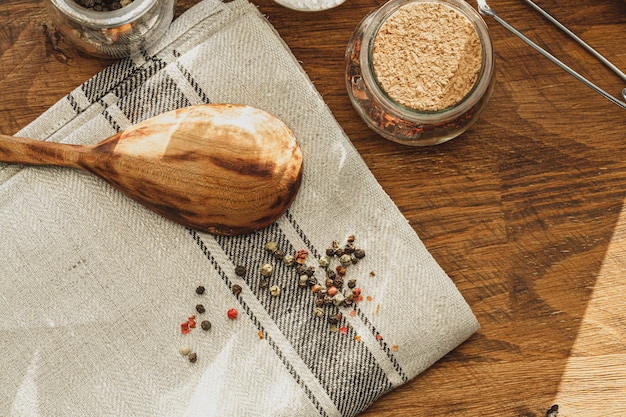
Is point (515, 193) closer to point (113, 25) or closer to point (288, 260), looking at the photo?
point (288, 260)

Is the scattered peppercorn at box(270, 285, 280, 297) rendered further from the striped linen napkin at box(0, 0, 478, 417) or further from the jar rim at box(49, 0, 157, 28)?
the jar rim at box(49, 0, 157, 28)

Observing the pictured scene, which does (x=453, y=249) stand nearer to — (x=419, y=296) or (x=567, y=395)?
(x=419, y=296)

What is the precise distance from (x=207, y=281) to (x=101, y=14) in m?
0.28

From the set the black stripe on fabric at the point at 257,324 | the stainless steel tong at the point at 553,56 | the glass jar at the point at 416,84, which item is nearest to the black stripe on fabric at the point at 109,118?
the black stripe on fabric at the point at 257,324

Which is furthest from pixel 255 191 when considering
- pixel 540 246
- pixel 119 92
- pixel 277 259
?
pixel 540 246

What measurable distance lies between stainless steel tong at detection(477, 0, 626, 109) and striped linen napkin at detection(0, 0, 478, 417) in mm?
200

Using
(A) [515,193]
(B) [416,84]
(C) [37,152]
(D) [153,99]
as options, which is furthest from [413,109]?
(C) [37,152]

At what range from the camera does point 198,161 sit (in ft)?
2.31

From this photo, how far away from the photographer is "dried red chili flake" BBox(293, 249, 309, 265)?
74cm

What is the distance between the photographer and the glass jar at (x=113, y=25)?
2.20 feet

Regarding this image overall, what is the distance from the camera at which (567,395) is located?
0.77 metres

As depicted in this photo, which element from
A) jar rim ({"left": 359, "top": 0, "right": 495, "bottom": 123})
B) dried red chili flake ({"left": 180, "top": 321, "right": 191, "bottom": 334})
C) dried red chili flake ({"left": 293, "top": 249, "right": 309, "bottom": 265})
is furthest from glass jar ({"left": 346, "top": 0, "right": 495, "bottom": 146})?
dried red chili flake ({"left": 180, "top": 321, "right": 191, "bottom": 334})

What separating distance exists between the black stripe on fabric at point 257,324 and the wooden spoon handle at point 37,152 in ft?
0.46

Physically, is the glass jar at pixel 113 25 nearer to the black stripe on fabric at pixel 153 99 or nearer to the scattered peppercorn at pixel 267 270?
the black stripe on fabric at pixel 153 99
